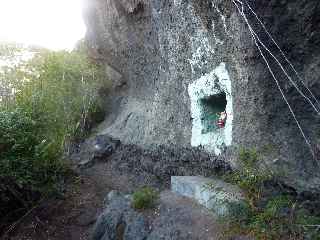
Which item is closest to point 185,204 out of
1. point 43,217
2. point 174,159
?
point 174,159

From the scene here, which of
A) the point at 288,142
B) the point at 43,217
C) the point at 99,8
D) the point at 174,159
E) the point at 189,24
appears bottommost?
the point at 43,217

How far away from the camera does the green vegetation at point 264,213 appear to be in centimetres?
397

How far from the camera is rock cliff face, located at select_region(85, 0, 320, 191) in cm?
436

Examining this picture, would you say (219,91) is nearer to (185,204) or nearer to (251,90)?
(251,90)

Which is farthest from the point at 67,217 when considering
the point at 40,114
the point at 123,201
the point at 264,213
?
the point at 264,213

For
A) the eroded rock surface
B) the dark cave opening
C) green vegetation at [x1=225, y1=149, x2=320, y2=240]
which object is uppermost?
the dark cave opening

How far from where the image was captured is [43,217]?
6516 mm

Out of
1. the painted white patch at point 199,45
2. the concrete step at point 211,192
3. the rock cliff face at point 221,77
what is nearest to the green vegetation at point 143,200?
the concrete step at point 211,192

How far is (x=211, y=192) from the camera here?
→ 5.10m

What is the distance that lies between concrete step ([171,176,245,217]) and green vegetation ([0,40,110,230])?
2106mm

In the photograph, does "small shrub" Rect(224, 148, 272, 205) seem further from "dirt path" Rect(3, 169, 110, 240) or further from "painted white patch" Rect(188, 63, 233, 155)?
"dirt path" Rect(3, 169, 110, 240)

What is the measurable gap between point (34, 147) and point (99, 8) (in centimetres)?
475

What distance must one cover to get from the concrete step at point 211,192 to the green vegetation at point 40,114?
6.91 ft

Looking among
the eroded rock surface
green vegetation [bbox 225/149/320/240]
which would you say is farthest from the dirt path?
green vegetation [bbox 225/149/320/240]
